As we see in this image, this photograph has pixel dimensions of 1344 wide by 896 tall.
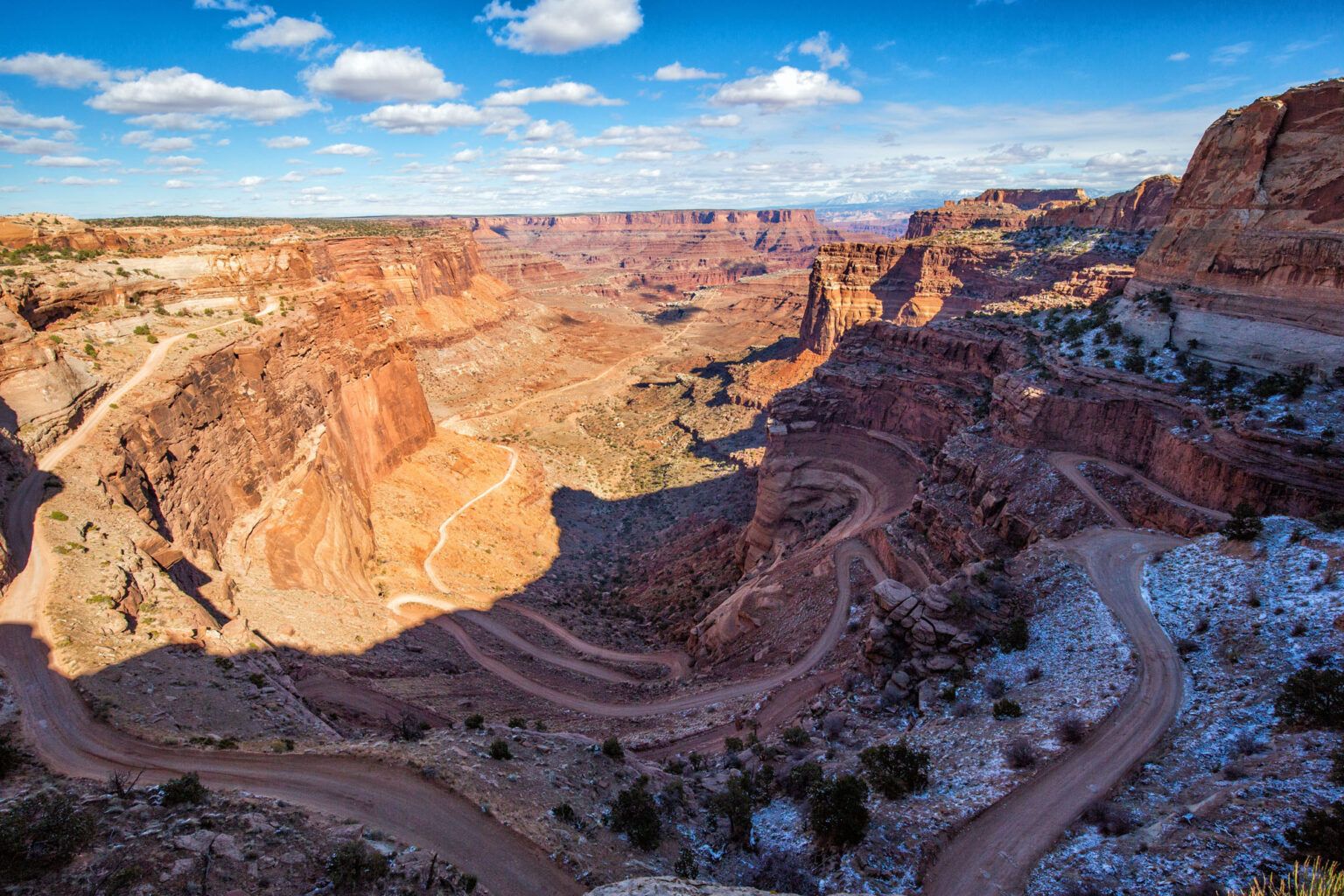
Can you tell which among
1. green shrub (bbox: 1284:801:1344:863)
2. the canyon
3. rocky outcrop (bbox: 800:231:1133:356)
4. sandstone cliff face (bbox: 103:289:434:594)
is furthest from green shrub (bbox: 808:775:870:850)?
rocky outcrop (bbox: 800:231:1133:356)

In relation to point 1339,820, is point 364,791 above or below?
below

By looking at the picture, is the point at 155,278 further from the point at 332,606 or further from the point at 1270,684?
the point at 1270,684

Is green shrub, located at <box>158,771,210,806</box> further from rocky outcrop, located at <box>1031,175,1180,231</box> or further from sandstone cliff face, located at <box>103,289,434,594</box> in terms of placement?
rocky outcrop, located at <box>1031,175,1180,231</box>

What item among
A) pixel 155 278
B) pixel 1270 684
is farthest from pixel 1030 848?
pixel 155 278

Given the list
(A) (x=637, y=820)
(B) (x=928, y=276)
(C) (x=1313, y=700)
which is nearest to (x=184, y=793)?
(A) (x=637, y=820)

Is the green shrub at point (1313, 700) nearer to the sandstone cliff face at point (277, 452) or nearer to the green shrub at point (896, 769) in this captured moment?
the green shrub at point (896, 769)

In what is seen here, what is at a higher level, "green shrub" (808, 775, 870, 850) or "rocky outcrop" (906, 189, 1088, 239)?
"rocky outcrop" (906, 189, 1088, 239)

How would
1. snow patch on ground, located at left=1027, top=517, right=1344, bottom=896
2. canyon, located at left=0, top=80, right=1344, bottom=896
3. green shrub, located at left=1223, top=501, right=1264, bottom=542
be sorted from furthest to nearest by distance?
green shrub, located at left=1223, top=501, right=1264, bottom=542
canyon, located at left=0, top=80, right=1344, bottom=896
snow patch on ground, located at left=1027, top=517, right=1344, bottom=896
